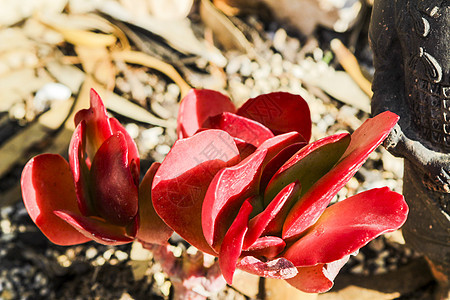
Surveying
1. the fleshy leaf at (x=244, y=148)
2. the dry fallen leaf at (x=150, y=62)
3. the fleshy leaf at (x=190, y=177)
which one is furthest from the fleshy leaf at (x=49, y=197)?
the dry fallen leaf at (x=150, y=62)

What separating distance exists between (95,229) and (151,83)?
102 cm

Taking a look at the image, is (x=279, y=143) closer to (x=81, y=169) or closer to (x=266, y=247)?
(x=266, y=247)

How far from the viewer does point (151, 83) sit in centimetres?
170

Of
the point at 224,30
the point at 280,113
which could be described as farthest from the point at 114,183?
the point at 224,30

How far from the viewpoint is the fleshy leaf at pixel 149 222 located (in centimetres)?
78

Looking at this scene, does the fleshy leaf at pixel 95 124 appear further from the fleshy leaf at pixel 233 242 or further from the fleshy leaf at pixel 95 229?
the fleshy leaf at pixel 233 242

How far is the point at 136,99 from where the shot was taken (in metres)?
1.64

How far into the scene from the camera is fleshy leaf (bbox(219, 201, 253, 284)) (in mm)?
625

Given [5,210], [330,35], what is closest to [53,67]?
[5,210]

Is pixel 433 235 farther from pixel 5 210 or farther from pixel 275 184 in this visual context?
pixel 5 210

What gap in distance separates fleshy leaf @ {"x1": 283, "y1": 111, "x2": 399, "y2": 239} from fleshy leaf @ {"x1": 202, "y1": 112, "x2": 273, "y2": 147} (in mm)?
119

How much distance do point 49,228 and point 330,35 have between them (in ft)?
4.59

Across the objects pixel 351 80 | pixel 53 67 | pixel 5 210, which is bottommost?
pixel 5 210

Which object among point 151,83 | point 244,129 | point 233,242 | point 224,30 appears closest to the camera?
point 233,242
